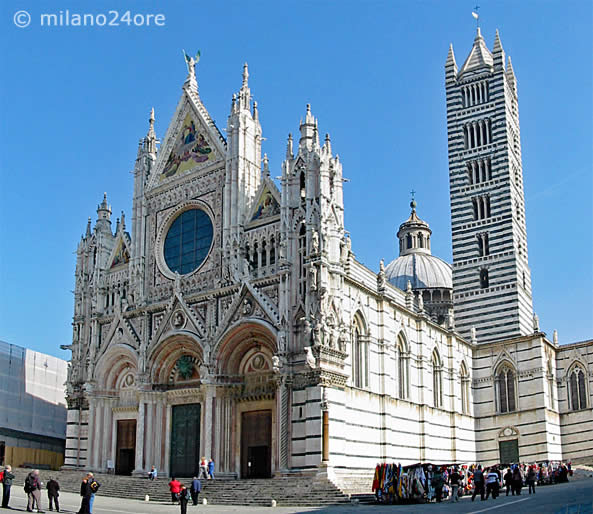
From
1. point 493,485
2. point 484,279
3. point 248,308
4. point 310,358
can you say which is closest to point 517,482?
point 493,485

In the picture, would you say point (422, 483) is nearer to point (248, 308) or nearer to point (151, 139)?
point (248, 308)

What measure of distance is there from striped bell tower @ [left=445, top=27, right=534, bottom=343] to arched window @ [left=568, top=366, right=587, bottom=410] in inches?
137

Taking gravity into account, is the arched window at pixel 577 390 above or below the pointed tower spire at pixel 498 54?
below

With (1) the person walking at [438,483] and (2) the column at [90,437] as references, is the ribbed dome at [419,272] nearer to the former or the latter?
(2) the column at [90,437]

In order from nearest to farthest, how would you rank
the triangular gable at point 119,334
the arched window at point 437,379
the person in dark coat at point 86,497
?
the person in dark coat at point 86,497 → the triangular gable at point 119,334 → the arched window at point 437,379

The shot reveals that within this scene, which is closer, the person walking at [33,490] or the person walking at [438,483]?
the person walking at [33,490]

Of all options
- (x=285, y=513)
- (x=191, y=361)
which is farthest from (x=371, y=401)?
(x=285, y=513)

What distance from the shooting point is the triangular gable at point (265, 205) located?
3189cm

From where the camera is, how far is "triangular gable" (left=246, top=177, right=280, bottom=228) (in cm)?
3189

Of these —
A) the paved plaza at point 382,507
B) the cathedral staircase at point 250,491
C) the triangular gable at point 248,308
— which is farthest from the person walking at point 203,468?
the triangular gable at point 248,308

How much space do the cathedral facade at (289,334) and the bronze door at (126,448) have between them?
0.07m

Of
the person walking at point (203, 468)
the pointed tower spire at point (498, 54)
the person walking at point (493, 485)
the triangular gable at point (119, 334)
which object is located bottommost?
the person walking at point (493, 485)

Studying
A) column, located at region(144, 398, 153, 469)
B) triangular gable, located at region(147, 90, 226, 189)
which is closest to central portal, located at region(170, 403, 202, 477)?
column, located at region(144, 398, 153, 469)

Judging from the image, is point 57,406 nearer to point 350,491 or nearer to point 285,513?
point 350,491
